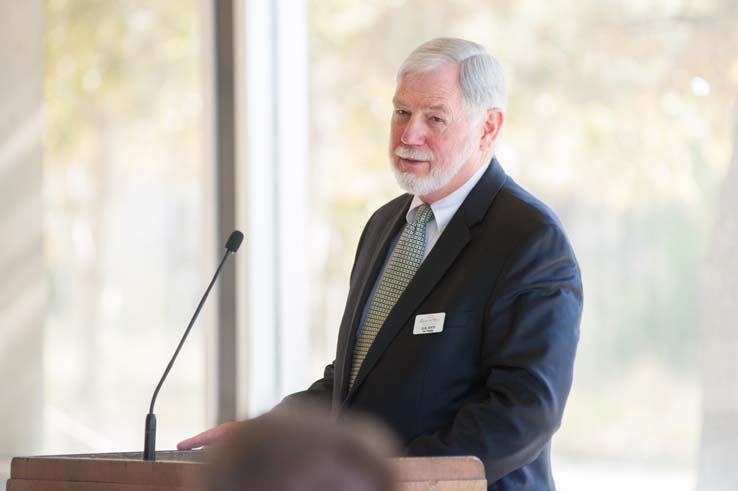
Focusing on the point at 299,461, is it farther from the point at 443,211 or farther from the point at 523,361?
the point at 443,211

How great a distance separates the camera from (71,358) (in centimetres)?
619

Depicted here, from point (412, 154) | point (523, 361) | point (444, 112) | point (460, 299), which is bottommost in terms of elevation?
point (523, 361)

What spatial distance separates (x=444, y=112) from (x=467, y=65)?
0.42ft

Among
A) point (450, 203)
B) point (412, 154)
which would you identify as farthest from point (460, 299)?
point (412, 154)

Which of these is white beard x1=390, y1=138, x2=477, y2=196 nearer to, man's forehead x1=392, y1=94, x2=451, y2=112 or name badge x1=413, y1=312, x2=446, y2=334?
man's forehead x1=392, y1=94, x2=451, y2=112

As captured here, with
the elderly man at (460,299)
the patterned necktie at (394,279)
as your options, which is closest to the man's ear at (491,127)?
the elderly man at (460,299)

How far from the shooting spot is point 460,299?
8.38ft

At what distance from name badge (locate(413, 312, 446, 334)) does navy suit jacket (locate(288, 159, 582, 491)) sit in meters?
0.01

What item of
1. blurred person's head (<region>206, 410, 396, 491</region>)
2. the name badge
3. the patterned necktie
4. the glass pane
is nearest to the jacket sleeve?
the name badge

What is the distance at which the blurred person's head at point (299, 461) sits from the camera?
79 cm

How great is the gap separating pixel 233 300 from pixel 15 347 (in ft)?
4.21

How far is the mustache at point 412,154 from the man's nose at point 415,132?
0.02 meters

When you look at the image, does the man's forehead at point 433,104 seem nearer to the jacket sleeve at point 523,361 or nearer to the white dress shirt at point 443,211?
the white dress shirt at point 443,211

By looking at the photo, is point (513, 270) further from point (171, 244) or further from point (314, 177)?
point (171, 244)
